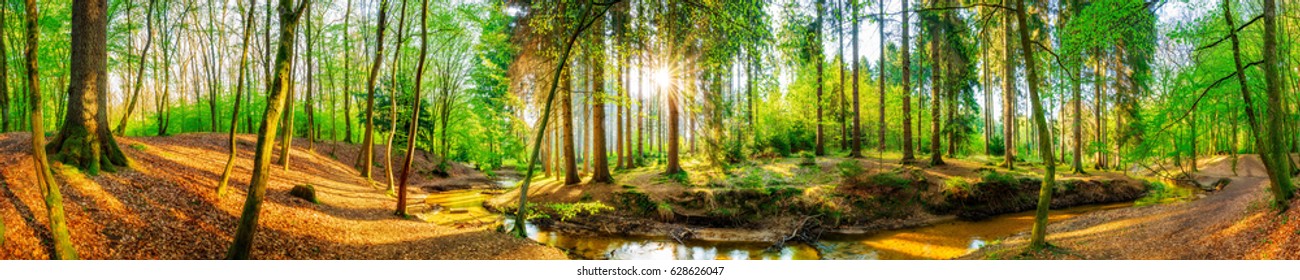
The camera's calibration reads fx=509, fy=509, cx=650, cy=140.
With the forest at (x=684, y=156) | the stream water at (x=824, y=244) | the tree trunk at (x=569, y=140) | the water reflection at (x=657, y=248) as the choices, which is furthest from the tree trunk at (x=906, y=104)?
the tree trunk at (x=569, y=140)

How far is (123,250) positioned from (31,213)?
0.73m

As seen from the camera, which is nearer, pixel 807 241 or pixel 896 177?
pixel 807 241

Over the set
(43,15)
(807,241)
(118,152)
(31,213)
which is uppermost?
(43,15)

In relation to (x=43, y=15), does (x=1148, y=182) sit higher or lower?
lower

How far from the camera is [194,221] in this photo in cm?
578

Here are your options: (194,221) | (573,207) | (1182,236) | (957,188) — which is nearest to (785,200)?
(957,188)

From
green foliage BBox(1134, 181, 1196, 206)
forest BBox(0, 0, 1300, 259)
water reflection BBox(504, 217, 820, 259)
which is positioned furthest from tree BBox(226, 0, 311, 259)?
green foliage BBox(1134, 181, 1196, 206)

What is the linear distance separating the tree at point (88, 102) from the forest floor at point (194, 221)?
0.32 m

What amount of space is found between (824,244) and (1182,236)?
4708 millimetres

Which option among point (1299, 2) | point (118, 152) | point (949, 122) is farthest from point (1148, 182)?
point (118, 152)

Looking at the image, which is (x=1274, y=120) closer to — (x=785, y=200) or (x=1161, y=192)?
(x=785, y=200)

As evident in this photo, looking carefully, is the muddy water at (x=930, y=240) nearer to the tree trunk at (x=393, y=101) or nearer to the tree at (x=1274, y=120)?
the tree at (x=1274, y=120)

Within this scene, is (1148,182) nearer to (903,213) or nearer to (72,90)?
(903,213)

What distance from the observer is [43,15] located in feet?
44.2
